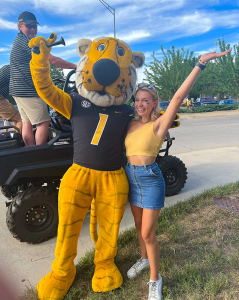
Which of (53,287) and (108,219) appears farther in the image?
(108,219)

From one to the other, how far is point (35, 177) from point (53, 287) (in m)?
1.26

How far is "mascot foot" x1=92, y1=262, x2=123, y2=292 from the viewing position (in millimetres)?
2143

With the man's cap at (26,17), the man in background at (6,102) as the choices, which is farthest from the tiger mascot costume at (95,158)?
the man in background at (6,102)

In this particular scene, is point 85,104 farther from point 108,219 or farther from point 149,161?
point 108,219

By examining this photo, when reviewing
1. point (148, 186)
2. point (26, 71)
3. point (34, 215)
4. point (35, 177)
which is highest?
point (26, 71)

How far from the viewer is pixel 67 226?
6.79 feet

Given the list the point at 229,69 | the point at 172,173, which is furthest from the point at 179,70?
the point at 172,173

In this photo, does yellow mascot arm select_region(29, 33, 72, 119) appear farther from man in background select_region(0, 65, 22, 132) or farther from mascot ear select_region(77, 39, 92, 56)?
man in background select_region(0, 65, 22, 132)

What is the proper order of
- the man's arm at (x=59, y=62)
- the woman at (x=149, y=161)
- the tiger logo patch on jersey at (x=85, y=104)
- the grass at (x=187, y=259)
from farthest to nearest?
the man's arm at (x=59, y=62), the tiger logo patch on jersey at (x=85, y=104), the grass at (x=187, y=259), the woman at (x=149, y=161)

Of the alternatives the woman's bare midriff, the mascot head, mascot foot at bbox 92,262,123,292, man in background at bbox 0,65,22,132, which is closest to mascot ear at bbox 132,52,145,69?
the mascot head

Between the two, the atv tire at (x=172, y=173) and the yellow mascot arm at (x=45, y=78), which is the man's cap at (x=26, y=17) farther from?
the atv tire at (x=172, y=173)

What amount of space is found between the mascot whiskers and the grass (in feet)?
0.47

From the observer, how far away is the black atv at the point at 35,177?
2.72 metres

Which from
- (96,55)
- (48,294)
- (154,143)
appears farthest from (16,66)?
(48,294)
